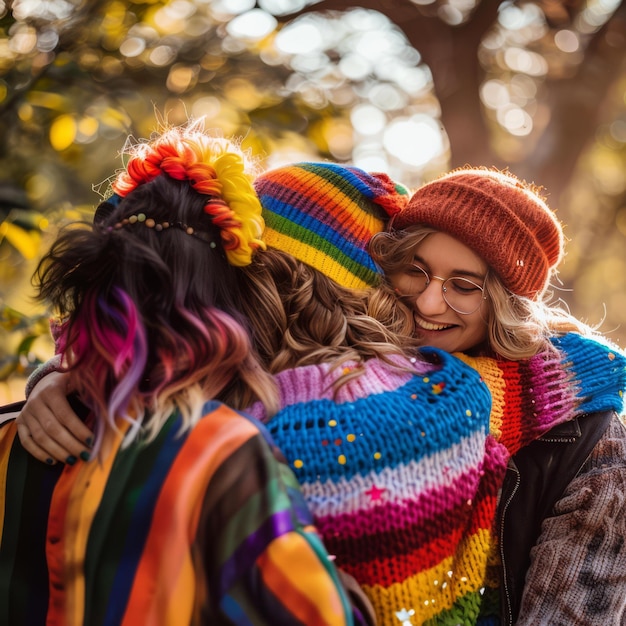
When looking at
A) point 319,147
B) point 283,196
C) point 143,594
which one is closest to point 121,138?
point 319,147

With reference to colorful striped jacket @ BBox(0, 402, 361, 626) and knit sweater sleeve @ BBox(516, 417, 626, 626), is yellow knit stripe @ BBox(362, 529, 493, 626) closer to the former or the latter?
knit sweater sleeve @ BBox(516, 417, 626, 626)

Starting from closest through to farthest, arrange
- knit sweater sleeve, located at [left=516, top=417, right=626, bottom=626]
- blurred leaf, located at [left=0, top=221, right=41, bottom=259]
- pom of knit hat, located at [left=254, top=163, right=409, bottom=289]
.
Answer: knit sweater sleeve, located at [left=516, top=417, right=626, bottom=626], pom of knit hat, located at [left=254, top=163, right=409, bottom=289], blurred leaf, located at [left=0, top=221, right=41, bottom=259]

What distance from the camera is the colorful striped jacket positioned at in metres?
1.42

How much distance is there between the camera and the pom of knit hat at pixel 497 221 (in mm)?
2246

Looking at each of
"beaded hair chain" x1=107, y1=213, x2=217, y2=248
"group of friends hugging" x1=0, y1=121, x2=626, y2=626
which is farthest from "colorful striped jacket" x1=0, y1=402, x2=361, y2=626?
"beaded hair chain" x1=107, y1=213, x2=217, y2=248

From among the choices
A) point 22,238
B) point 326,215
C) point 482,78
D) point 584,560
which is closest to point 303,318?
point 326,215

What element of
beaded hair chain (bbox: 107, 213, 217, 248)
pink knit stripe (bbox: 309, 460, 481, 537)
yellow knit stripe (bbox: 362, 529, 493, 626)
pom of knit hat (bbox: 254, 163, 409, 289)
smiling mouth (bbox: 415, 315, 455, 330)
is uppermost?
beaded hair chain (bbox: 107, 213, 217, 248)

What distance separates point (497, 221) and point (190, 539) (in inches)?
54.8

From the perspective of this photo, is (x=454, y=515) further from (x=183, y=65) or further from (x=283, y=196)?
(x=183, y=65)

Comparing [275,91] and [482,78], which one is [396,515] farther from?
[482,78]

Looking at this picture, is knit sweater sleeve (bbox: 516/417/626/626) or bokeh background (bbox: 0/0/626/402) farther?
bokeh background (bbox: 0/0/626/402)

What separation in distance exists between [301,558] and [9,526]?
29.4 inches

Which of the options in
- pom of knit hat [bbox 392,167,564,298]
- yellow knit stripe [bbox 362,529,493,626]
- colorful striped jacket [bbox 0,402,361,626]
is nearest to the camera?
colorful striped jacket [bbox 0,402,361,626]

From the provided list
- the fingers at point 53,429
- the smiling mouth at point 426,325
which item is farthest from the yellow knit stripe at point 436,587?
the fingers at point 53,429
